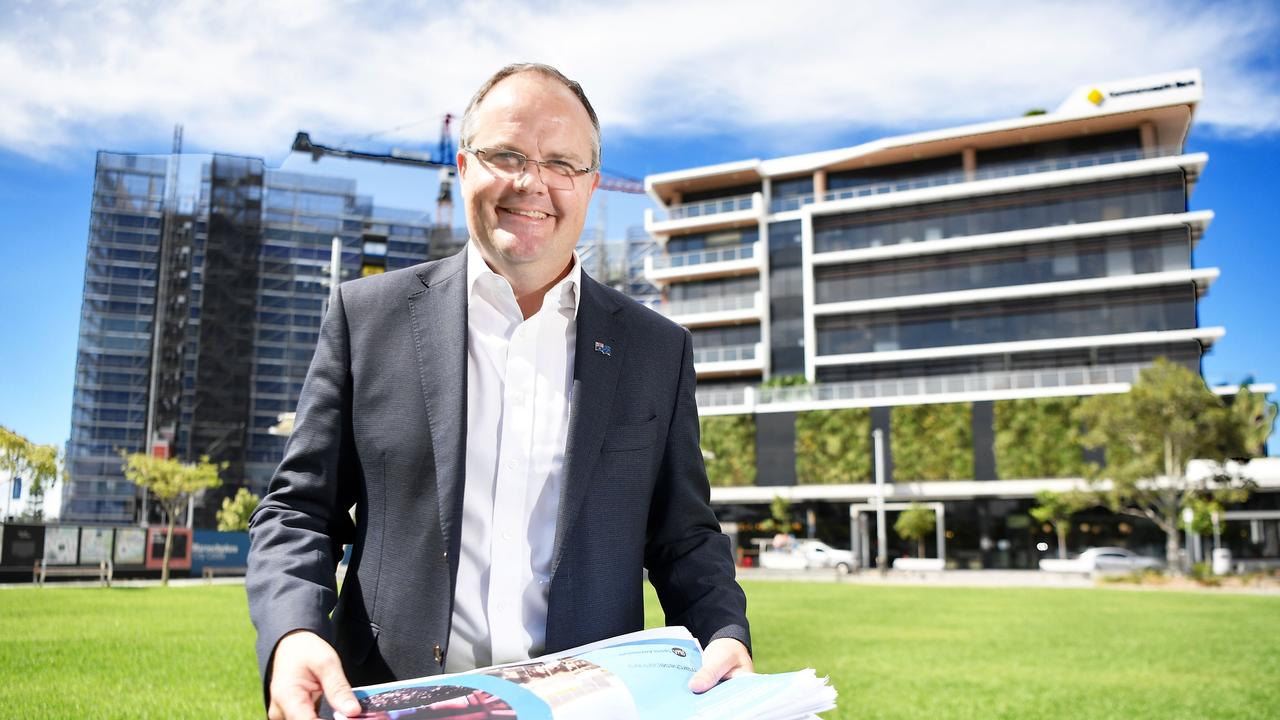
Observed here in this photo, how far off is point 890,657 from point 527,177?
10585 millimetres

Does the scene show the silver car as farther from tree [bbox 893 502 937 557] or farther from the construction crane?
the construction crane

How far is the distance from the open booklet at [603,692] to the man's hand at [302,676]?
43 millimetres

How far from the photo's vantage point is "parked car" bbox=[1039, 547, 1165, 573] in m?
41.6

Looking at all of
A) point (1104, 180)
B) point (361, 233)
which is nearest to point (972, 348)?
point (1104, 180)

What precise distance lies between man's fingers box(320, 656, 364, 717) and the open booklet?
0.02 metres

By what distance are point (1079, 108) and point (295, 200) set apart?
56.4 meters

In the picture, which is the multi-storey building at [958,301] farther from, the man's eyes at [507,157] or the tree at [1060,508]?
the man's eyes at [507,157]

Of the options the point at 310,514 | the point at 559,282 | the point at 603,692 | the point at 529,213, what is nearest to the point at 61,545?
the point at 310,514

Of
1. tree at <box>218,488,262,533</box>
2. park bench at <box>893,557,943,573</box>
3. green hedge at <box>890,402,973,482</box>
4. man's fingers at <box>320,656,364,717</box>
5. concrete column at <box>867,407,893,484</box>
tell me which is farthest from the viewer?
tree at <box>218,488,262,533</box>

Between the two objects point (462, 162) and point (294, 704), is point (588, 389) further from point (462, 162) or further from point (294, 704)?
point (294, 704)

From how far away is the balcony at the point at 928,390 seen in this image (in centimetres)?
4588

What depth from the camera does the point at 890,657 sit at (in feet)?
36.2

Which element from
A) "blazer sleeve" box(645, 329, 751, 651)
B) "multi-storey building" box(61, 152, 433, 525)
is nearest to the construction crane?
"multi-storey building" box(61, 152, 433, 525)

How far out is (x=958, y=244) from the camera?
51000 millimetres
